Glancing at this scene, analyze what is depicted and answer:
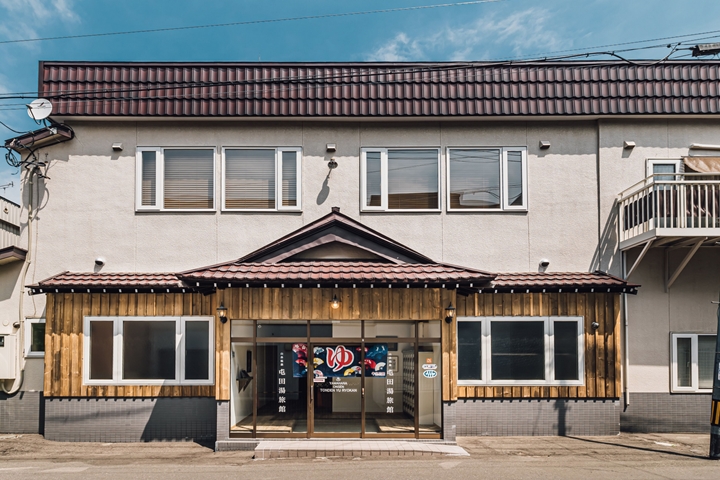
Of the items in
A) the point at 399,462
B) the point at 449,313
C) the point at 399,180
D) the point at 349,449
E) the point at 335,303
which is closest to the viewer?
the point at 399,462

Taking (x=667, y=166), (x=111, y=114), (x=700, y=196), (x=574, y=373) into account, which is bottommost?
(x=574, y=373)

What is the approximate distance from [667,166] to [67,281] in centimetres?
1386

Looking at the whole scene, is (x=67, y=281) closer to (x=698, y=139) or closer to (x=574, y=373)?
(x=574, y=373)

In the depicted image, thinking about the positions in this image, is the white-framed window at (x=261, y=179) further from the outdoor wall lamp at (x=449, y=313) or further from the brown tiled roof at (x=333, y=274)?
the outdoor wall lamp at (x=449, y=313)

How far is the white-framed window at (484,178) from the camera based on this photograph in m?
12.3

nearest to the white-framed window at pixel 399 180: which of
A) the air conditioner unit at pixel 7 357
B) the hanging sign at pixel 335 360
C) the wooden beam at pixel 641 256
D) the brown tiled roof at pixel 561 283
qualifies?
the brown tiled roof at pixel 561 283

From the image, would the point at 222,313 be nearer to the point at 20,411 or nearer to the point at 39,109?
the point at 20,411

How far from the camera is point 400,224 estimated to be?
12.2 metres

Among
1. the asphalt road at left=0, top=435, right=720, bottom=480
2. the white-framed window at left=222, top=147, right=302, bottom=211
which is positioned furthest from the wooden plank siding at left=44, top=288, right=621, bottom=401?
the white-framed window at left=222, top=147, right=302, bottom=211

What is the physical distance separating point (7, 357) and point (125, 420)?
10.1 ft

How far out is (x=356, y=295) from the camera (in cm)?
1058

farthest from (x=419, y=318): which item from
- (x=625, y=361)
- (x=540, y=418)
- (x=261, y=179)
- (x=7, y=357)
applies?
(x=7, y=357)

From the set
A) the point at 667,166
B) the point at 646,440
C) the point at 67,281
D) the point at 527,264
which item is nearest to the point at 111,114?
the point at 67,281

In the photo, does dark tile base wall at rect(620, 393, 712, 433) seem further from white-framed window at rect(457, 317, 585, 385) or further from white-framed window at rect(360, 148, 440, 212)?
white-framed window at rect(360, 148, 440, 212)
